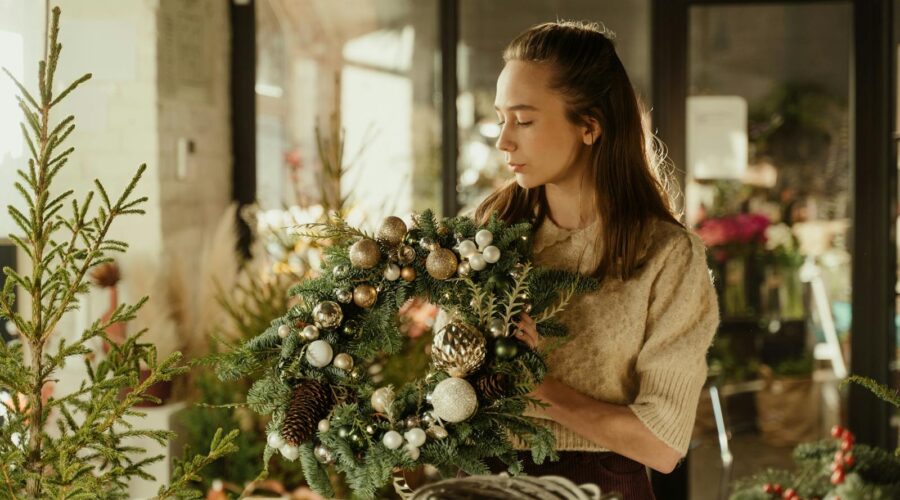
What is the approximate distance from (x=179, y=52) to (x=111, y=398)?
2.38m

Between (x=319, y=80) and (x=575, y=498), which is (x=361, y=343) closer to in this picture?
(x=575, y=498)

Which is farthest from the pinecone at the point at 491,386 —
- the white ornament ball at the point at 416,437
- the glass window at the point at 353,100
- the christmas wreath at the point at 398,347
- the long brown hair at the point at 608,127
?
the glass window at the point at 353,100

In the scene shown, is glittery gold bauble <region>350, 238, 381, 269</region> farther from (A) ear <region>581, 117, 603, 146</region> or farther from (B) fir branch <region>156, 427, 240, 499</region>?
(A) ear <region>581, 117, 603, 146</region>

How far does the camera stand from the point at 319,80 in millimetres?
3908

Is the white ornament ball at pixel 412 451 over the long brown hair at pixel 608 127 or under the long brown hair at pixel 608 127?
under

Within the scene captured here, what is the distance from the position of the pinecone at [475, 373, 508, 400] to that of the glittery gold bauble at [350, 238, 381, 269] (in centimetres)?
24

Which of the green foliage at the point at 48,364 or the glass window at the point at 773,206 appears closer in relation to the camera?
the green foliage at the point at 48,364

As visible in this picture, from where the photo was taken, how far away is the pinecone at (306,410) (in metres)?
1.40

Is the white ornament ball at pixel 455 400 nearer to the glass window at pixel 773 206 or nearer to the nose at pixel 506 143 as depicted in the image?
the nose at pixel 506 143

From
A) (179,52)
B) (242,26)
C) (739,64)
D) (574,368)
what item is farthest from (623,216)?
(242,26)

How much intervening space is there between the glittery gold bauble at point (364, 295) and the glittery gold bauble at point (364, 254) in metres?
0.03

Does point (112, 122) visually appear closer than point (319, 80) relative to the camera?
Yes

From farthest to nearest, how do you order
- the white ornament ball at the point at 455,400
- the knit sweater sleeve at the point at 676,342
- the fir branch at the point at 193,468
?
the knit sweater sleeve at the point at 676,342
the fir branch at the point at 193,468
the white ornament ball at the point at 455,400

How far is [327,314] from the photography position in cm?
146
